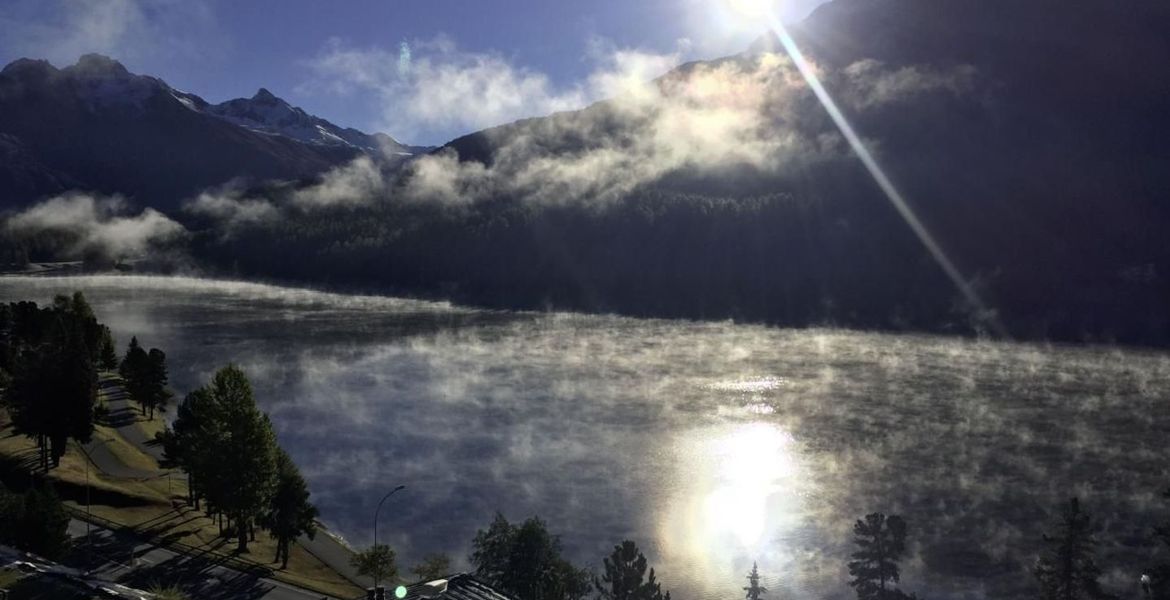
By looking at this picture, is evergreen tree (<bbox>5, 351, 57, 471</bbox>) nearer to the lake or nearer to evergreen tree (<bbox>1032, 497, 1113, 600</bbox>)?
the lake

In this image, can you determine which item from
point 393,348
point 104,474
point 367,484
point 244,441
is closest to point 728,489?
point 367,484

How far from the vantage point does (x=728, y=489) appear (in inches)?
3105

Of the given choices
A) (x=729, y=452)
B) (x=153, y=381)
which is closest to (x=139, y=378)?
(x=153, y=381)

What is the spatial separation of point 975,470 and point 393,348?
119248mm

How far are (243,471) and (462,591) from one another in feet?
85.3

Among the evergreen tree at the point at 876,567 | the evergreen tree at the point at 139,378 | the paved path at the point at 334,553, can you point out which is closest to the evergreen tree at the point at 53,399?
the paved path at the point at 334,553

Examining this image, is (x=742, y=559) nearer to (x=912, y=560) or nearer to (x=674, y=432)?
(x=912, y=560)

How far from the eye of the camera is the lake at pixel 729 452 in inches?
2552

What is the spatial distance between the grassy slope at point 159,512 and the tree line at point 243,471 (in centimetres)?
130

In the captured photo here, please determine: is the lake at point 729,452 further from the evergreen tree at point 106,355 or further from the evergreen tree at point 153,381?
the evergreen tree at point 153,381

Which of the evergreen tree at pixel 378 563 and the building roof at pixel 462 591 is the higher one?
the building roof at pixel 462 591

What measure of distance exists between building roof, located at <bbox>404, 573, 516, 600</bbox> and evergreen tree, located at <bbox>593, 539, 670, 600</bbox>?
20097mm

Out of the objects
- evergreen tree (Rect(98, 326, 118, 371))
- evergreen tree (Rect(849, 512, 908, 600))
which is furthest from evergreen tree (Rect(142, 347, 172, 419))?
evergreen tree (Rect(849, 512, 908, 600))

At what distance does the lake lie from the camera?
64812 mm
